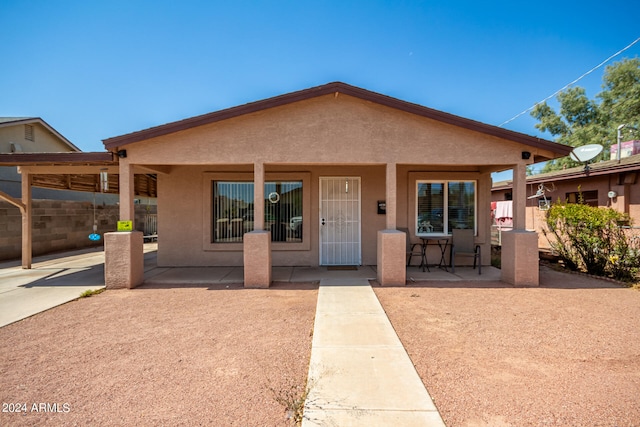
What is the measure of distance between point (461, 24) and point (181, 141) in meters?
14.8

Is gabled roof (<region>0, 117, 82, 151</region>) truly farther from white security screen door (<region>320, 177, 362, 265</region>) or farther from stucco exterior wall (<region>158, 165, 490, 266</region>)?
white security screen door (<region>320, 177, 362, 265</region>)

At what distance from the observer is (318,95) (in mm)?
6539

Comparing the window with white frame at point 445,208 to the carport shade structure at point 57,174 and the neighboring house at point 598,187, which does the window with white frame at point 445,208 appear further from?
the carport shade structure at point 57,174

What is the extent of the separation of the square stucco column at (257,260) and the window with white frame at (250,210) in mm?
2283

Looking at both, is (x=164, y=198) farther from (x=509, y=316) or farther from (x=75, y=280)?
(x=509, y=316)

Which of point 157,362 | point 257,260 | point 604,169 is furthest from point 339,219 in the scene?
point 604,169

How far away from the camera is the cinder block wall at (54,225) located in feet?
32.8

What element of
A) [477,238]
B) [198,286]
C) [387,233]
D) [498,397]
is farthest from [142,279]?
[477,238]

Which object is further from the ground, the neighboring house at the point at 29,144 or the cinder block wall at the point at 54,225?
the neighboring house at the point at 29,144

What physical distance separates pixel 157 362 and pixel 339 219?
607 centimetres

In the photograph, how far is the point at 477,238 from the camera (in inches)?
344

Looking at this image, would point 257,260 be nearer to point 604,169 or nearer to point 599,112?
point 604,169

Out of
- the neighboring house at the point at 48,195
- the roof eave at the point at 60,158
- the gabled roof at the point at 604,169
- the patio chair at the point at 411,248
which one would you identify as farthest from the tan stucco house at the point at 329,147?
the gabled roof at the point at 604,169

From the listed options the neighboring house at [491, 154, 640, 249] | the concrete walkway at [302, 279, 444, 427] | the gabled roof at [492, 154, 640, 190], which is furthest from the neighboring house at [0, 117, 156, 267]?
the gabled roof at [492, 154, 640, 190]
